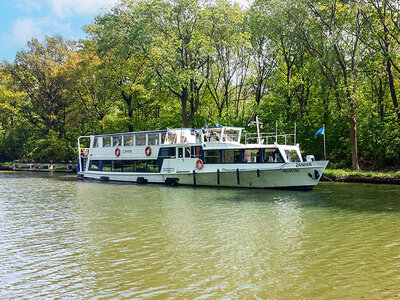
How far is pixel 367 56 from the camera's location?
28781 millimetres

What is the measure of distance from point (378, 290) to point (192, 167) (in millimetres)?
21529

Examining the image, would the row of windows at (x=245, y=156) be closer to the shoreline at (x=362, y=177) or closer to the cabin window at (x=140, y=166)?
the shoreline at (x=362, y=177)

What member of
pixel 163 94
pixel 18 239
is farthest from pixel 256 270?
pixel 163 94

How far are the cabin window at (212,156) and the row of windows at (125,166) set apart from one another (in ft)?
16.7

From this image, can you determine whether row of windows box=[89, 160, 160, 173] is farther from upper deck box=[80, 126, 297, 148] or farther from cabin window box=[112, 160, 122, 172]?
upper deck box=[80, 126, 297, 148]

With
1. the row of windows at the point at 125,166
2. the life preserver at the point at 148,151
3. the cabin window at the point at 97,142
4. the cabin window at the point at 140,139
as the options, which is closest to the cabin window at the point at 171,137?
the life preserver at the point at 148,151

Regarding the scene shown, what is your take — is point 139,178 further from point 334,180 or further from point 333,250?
point 333,250

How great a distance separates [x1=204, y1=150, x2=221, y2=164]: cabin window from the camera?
26.9 meters

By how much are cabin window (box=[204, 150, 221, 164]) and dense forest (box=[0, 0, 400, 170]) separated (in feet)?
28.7

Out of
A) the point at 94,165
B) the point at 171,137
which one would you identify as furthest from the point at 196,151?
the point at 94,165

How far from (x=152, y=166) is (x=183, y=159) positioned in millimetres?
3569

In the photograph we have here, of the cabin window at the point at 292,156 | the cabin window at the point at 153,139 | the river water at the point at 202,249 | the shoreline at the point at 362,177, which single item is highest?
the cabin window at the point at 153,139

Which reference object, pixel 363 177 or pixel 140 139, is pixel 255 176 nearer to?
pixel 363 177

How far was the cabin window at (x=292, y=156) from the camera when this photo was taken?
81.6 ft
